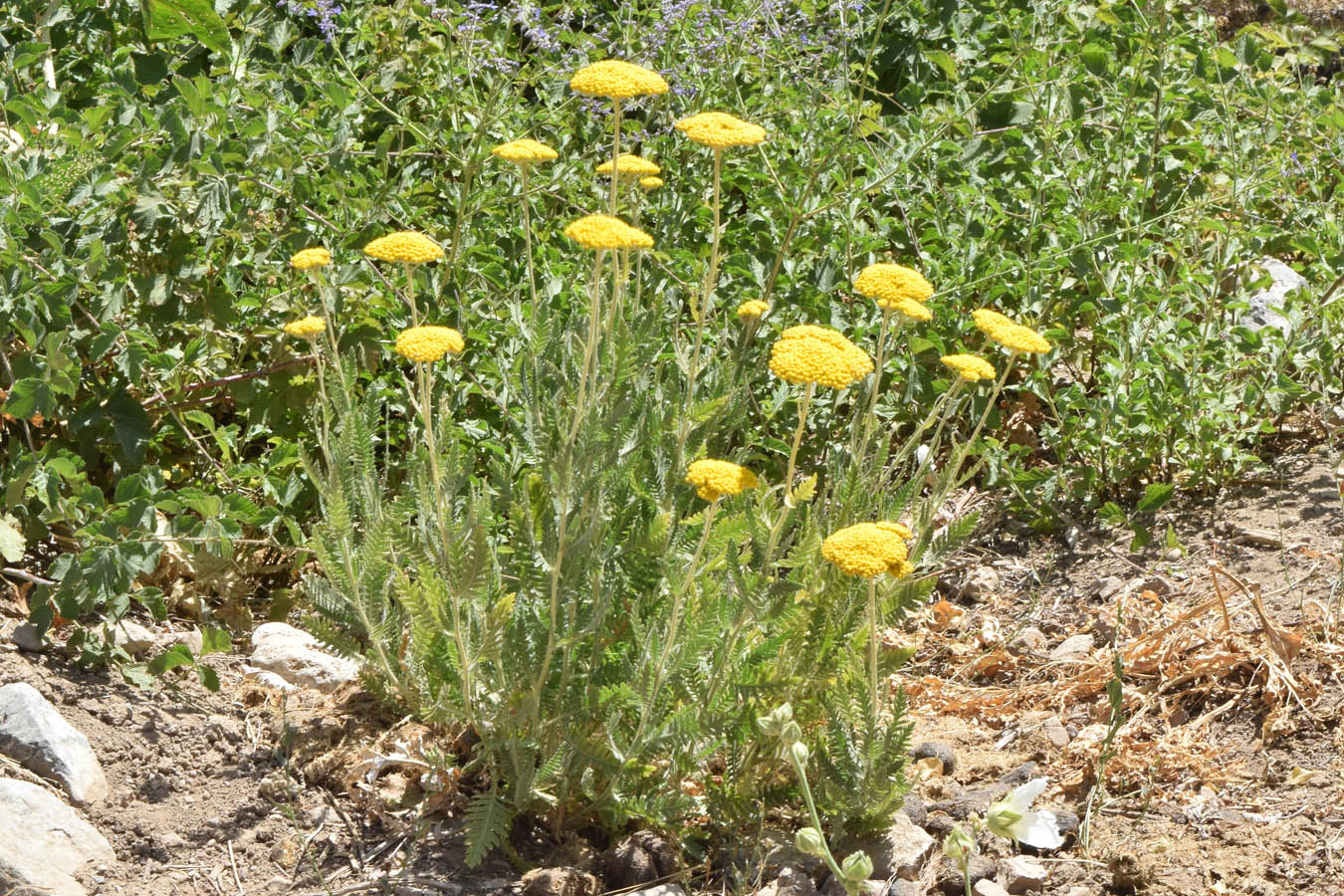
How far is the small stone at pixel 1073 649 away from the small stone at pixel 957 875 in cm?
81

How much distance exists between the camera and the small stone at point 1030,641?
328 cm

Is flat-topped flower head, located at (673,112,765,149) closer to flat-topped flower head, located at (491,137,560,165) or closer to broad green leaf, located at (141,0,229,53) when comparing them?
flat-topped flower head, located at (491,137,560,165)

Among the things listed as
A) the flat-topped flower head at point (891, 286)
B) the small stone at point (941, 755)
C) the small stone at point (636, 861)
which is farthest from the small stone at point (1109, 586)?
the small stone at point (636, 861)

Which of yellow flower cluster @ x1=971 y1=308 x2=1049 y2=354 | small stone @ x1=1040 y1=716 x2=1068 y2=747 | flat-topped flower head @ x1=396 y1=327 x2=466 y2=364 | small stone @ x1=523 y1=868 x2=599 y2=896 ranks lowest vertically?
small stone @ x1=1040 y1=716 x2=1068 y2=747

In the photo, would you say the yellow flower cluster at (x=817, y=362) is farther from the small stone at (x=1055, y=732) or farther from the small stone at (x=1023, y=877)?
the small stone at (x=1055, y=732)

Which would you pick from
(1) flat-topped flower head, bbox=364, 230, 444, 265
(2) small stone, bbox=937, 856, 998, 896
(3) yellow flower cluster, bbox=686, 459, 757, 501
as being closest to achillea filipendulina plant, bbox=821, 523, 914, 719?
(3) yellow flower cluster, bbox=686, 459, 757, 501

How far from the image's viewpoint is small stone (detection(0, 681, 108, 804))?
2.40 m

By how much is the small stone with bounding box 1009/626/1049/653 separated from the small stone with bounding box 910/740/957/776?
56 cm

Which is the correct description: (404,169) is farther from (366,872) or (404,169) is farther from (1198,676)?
(1198,676)

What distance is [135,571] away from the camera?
264 centimetres

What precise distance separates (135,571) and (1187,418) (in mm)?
2559

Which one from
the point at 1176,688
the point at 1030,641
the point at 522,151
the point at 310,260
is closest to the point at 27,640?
the point at 310,260

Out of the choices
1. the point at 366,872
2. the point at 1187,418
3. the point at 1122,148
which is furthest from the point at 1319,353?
the point at 366,872

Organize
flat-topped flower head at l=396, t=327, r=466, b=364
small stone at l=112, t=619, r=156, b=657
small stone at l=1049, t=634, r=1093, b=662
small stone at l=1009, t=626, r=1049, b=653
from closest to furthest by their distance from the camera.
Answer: flat-topped flower head at l=396, t=327, r=466, b=364
small stone at l=112, t=619, r=156, b=657
small stone at l=1049, t=634, r=1093, b=662
small stone at l=1009, t=626, r=1049, b=653
